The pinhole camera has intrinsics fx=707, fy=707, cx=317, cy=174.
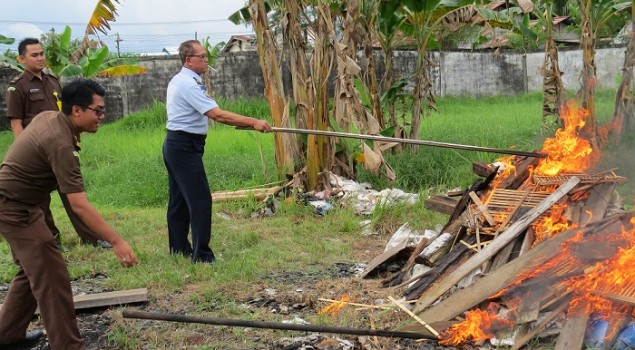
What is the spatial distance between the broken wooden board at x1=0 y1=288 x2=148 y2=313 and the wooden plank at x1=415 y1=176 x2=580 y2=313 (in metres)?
2.22

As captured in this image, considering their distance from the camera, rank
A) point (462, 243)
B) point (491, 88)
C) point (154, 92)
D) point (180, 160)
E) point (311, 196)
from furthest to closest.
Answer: point (491, 88) → point (154, 92) → point (311, 196) → point (180, 160) → point (462, 243)

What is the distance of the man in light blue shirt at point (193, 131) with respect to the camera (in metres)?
6.57

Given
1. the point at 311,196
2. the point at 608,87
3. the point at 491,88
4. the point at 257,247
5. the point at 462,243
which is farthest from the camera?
the point at 491,88

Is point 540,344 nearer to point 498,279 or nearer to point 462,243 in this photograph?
point 498,279

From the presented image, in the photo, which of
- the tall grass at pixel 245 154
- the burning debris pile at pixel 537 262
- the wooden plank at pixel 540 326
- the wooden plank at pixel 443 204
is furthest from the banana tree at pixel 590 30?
the wooden plank at pixel 540 326

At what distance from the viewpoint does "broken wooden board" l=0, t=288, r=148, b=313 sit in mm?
5539

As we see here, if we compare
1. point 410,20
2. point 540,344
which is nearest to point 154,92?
point 410,20

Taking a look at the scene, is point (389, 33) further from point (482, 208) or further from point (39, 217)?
point (39, 217)

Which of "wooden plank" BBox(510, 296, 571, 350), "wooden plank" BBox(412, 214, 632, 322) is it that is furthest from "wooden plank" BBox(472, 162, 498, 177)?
"wooden plank" BBox(510, 296, 571, 350)

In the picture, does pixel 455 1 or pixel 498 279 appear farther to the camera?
pixel 455 1

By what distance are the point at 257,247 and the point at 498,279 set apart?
327cm

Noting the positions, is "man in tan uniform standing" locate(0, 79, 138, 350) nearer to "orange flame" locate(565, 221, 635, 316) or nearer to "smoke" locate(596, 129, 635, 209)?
"orange flame" locate(565, 221, 635, 316)

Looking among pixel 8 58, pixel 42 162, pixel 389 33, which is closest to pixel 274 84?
pixel 389 33

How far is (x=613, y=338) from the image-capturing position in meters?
4.37
